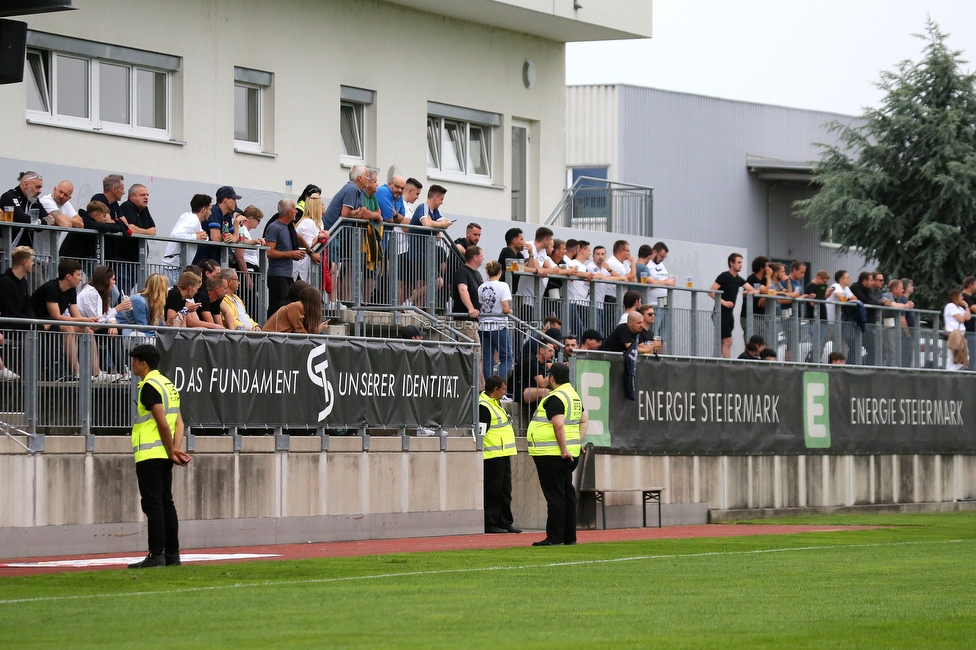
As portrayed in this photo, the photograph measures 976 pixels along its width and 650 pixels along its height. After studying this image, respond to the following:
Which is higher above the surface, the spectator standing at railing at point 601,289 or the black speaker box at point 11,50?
the black speaker box at point 11,50

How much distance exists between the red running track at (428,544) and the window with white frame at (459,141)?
10.3 meters

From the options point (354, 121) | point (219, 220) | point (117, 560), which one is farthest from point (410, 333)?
point (354, 121)

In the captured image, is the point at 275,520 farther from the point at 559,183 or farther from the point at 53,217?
the point at 559,183

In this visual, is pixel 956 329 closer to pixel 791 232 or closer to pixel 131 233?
pixel 131 233

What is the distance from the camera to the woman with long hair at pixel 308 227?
2108cm

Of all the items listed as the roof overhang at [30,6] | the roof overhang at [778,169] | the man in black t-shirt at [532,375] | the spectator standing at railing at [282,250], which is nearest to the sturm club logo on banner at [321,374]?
the spectator standing at railing at [282,250]

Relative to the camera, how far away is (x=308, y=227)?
2112 centimetres

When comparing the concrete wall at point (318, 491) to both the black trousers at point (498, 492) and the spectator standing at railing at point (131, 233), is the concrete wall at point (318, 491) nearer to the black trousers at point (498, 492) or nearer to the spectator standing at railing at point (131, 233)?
the black trousers at point (498, 492)

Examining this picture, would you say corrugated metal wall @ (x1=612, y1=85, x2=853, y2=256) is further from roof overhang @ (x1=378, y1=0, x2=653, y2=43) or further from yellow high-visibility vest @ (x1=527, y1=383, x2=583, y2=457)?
yellow high-visibility vest @ (x1=527, y1=383, x2=583, y2=457)

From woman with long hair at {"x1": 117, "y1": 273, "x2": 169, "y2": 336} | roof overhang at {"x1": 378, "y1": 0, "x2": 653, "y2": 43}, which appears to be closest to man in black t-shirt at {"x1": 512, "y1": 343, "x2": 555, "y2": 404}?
A: woman with long hair at {"x1": 117, "y1": 273, "x2": 169, "y2": 336}

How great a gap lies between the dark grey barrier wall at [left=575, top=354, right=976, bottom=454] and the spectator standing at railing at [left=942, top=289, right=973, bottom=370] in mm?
332

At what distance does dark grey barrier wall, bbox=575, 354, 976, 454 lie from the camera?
982 inches

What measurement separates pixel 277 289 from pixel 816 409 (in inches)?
492

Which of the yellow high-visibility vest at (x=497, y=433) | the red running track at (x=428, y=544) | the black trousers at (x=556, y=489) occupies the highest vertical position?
the yellow high-visibility vest at (x=497, y=433)
